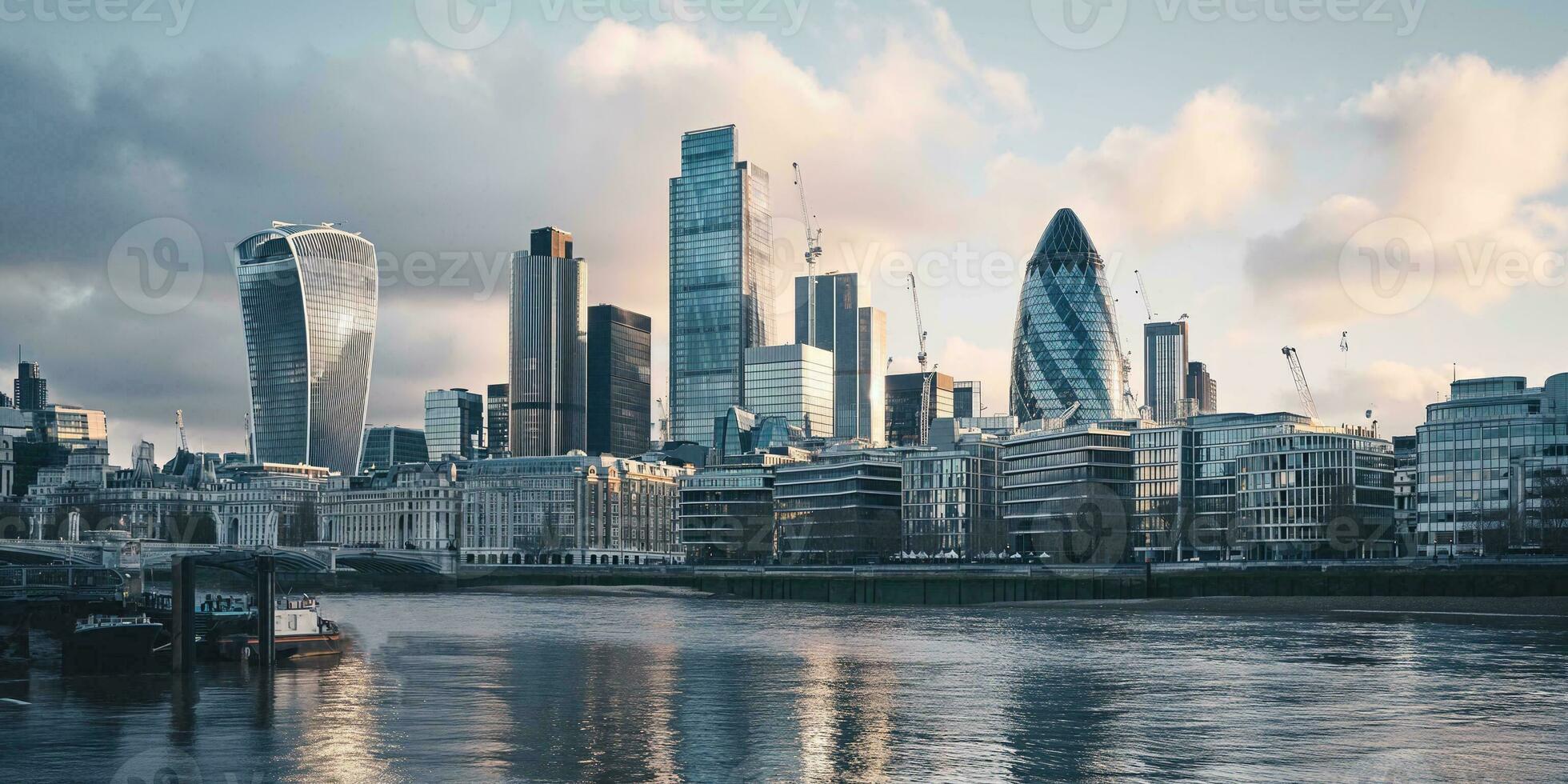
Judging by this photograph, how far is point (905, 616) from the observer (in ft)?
410

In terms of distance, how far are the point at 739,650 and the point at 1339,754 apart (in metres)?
43.8

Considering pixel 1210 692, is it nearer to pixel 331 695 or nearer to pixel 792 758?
pixel 792 758

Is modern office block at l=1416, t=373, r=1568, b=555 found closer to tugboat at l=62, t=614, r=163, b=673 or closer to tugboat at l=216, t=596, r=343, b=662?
tugboat at l=216, t=596, r=343, b=662

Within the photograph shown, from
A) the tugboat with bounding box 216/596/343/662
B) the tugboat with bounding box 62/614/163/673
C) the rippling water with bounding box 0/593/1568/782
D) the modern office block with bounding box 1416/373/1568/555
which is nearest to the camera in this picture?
the rippling water with bounding box 0/593/1568/782

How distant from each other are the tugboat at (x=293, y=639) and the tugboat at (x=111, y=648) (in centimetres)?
544

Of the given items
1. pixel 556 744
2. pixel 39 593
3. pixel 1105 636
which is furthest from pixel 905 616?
pixel 556 744

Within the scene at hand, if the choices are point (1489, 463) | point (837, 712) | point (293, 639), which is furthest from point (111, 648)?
point (1489, 463)

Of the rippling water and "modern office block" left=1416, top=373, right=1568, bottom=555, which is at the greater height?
"modern office block" left=1416, top=373, right=1568, bottom=555

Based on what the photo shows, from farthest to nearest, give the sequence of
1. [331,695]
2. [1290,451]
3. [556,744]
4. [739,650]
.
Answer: [1290,451], [739,650], [331,695], [556,744]

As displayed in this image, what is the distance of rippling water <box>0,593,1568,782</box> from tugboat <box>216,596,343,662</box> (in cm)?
169

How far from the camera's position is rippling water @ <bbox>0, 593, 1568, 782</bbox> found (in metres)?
41.9

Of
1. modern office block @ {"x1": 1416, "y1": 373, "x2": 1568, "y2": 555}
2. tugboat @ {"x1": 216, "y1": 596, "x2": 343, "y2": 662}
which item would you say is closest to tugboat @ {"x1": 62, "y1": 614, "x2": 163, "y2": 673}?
tugboat @ {"x1": 216, "y1": 596, "x2": 343, "y2": 662}

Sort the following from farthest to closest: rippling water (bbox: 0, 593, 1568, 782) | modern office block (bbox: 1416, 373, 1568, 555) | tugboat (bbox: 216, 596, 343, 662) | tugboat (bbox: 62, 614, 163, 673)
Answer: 1. modern office block (bbox: 1416, 373, 1568, 555)
2. tugboat (bbox: 216, 596, 343, 662)
3. tugboat (bbox: 62, 614, 163, 673)
4. rippling water (bbox: 0, 593, 1568, 782)

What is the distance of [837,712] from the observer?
176 ft
